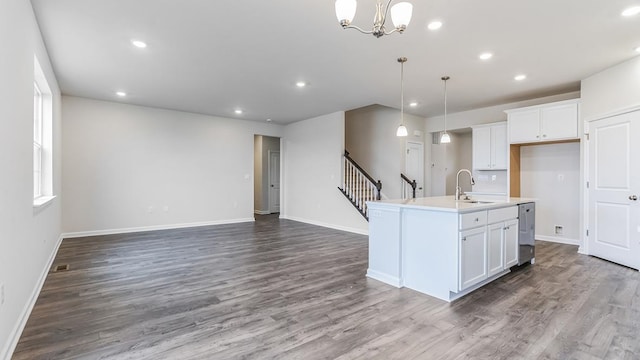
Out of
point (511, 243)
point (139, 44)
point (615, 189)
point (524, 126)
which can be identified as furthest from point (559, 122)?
point (139, 44)

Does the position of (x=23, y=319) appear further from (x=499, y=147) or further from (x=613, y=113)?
(x=499, y=147)

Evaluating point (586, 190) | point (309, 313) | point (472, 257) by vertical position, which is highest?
point (586, 190)

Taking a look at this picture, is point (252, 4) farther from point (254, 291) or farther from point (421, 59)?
point (254, 291)

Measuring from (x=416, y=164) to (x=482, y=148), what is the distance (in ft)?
5.51

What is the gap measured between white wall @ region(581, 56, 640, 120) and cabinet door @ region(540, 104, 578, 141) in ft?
0.64

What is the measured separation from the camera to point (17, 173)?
233 cm

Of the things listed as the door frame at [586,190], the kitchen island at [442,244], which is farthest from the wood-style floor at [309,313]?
the door frame at [586,190]

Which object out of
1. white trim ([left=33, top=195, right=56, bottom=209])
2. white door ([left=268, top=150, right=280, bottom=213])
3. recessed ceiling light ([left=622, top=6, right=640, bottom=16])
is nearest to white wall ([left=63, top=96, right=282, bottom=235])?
white door ([left=268, top=150, right=280, bottom=213])

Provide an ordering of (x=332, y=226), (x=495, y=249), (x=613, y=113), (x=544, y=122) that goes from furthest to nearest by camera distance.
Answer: (x=332, y=226), (x=544, y=122), (x=613, y=113), (x=495, y=249)

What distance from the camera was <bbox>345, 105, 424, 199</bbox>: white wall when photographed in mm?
7504

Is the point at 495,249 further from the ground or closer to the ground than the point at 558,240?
further from the ground

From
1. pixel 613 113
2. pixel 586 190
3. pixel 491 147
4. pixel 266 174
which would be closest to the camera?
pixel 613 113

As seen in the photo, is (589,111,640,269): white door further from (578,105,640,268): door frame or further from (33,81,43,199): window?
(33,81,43,199): window

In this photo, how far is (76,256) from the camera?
14.9 feet
